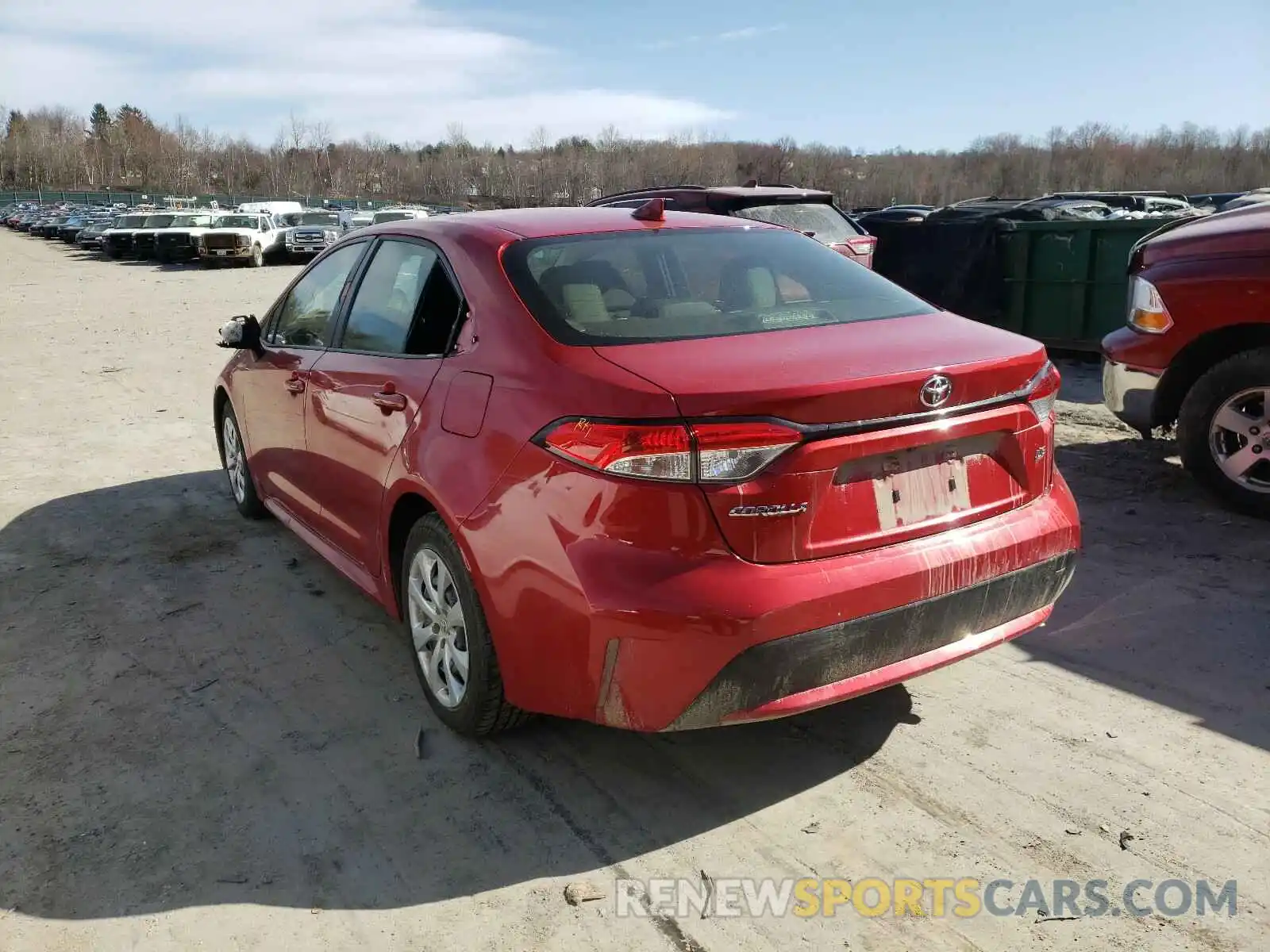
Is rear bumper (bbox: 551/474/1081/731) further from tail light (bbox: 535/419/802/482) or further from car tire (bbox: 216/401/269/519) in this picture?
Answer: car tire (bbox: 216/401/269/519)

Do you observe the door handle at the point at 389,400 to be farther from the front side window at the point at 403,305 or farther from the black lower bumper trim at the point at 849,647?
the black lower bumper trim at the point at 849,647

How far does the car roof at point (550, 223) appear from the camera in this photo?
3.37 metres

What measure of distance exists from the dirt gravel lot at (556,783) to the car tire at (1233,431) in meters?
0.41

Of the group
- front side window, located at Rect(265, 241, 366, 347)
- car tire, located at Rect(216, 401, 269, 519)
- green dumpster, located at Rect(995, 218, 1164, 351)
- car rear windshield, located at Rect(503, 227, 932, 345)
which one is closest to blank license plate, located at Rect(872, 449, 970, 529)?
car rear windshield, located at Rect(503, 227, 932, 345)

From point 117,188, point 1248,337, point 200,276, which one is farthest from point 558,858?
point 117,188

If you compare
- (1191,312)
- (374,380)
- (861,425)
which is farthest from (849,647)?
(1191,312)

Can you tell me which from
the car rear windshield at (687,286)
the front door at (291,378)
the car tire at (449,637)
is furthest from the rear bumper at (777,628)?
the front door at (291,378)

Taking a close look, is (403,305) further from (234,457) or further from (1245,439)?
(1245,439)

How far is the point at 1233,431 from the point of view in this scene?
Result: 200 inches

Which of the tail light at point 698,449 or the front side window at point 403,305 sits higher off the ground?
the front side window at point 403,305

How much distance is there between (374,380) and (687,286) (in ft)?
3.82

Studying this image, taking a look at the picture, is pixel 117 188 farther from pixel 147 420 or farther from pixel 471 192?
pixel 147 420

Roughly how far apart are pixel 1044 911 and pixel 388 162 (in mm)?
162631

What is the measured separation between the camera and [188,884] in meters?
2.56
